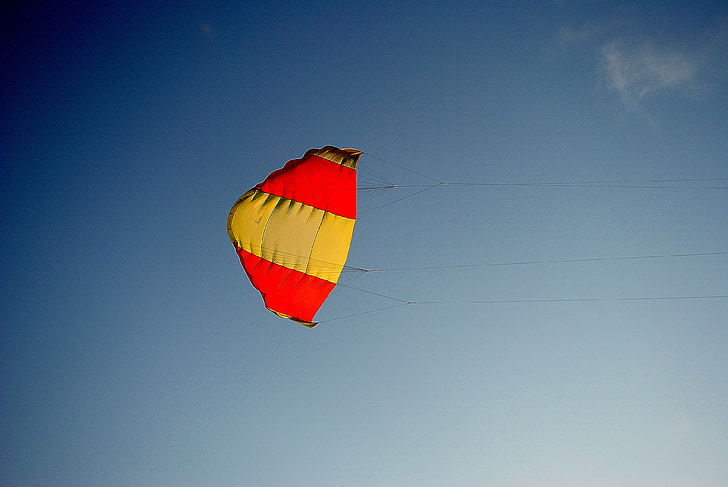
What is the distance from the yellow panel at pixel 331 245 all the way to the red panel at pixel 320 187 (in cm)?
21

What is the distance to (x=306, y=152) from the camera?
1063 cm

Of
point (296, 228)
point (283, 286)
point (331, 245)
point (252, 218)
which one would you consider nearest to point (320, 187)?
point (296, 228)

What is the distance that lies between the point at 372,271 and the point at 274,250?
211 cm

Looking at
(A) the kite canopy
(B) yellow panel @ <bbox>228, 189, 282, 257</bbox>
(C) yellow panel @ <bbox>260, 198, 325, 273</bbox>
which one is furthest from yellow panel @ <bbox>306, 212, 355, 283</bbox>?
(B) yellow panel @ <bbox>228, 189, 282, 257</bbox>

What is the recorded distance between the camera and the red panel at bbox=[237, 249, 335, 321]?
33.4 ft

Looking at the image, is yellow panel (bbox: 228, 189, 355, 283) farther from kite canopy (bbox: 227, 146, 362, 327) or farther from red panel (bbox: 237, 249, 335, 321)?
red panel (bbox: 237, 249, 335, 321)

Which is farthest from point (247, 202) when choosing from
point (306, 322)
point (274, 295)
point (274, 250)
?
point (306, 322)

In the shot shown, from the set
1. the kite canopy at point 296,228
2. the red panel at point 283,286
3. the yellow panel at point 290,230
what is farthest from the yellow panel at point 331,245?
the red panel at point 283,286

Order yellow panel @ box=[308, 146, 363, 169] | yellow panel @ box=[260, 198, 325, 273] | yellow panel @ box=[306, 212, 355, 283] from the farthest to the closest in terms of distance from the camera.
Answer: yellow panel @ box=[308, 146, 363, 169] → yellow panel @ box=[306, 212, 355, 283] → yellow panel @ box=[260, 198, 325, 273]

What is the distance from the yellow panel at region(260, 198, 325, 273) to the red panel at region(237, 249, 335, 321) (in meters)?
0.24

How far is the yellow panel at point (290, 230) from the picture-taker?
10055 millimetres

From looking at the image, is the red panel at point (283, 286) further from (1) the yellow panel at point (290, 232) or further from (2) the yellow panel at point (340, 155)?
(2) the yellow panel at point (340, 155)

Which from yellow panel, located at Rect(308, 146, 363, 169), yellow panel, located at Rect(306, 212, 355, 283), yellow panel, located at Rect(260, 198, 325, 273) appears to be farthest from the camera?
yellow panel, located at Rect(308, 146, 363, 169)

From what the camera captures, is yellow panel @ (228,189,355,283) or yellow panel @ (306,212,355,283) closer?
yellow panel @ (228,189,355,283)
